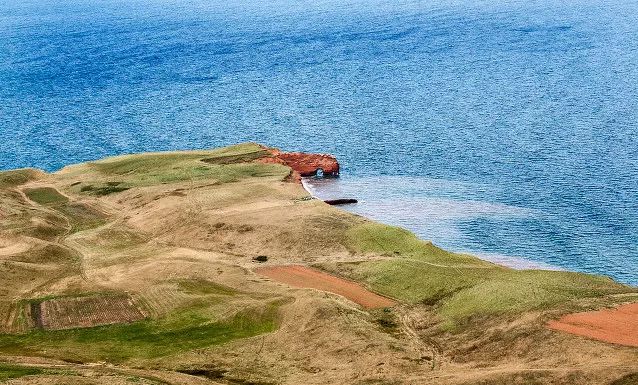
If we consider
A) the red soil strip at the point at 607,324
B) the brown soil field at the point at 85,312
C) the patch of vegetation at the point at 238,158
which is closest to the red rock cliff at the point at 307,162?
the patch of vegetation at the point at 238,158

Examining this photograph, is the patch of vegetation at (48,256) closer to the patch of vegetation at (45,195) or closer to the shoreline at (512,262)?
the patch of vegetation at (45,195)

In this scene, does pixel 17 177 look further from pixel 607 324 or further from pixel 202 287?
pixel 607 324

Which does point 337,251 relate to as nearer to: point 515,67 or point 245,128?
point 245,128

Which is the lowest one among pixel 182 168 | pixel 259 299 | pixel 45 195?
pixel 182 168

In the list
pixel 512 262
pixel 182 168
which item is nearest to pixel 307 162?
pixel 182 168

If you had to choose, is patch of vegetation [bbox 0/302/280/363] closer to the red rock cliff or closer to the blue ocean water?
the blue ocean water
